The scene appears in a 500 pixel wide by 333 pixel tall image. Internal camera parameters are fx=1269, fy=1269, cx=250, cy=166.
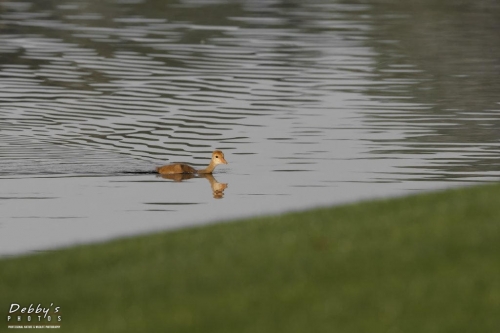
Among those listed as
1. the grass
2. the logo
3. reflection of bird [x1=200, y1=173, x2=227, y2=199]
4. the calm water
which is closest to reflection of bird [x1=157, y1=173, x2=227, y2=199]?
reflection of bird [x1=200, y1=173, x2=227, y2=199]

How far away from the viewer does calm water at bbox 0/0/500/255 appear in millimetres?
20422

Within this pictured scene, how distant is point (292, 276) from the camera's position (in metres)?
11.5

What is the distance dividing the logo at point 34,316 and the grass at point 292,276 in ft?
0.27

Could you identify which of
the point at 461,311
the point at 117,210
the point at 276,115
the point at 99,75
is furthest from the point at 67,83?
the point at 461,311

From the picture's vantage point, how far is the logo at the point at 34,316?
35.9 feet

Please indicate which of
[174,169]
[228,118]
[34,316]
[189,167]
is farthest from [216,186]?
[34,316]

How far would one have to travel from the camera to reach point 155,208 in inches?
773

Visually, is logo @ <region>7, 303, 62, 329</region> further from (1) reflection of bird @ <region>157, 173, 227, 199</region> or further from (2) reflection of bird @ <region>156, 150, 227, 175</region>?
(2) reflection of bird @ <region>156, 150, 227, 175</region>

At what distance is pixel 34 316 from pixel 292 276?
233 centimetres

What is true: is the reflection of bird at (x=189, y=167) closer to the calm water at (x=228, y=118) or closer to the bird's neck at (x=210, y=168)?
the bird's neck at (x=210, y=168)

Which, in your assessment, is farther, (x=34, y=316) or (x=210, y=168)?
(x=210, y=168)

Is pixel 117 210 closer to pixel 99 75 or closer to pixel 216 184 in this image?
pixel 216 184

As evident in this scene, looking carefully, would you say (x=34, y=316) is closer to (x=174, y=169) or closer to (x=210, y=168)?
(x=174, y=169)

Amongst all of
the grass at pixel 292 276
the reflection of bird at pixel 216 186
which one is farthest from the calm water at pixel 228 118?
the grass at pixel 292 276
